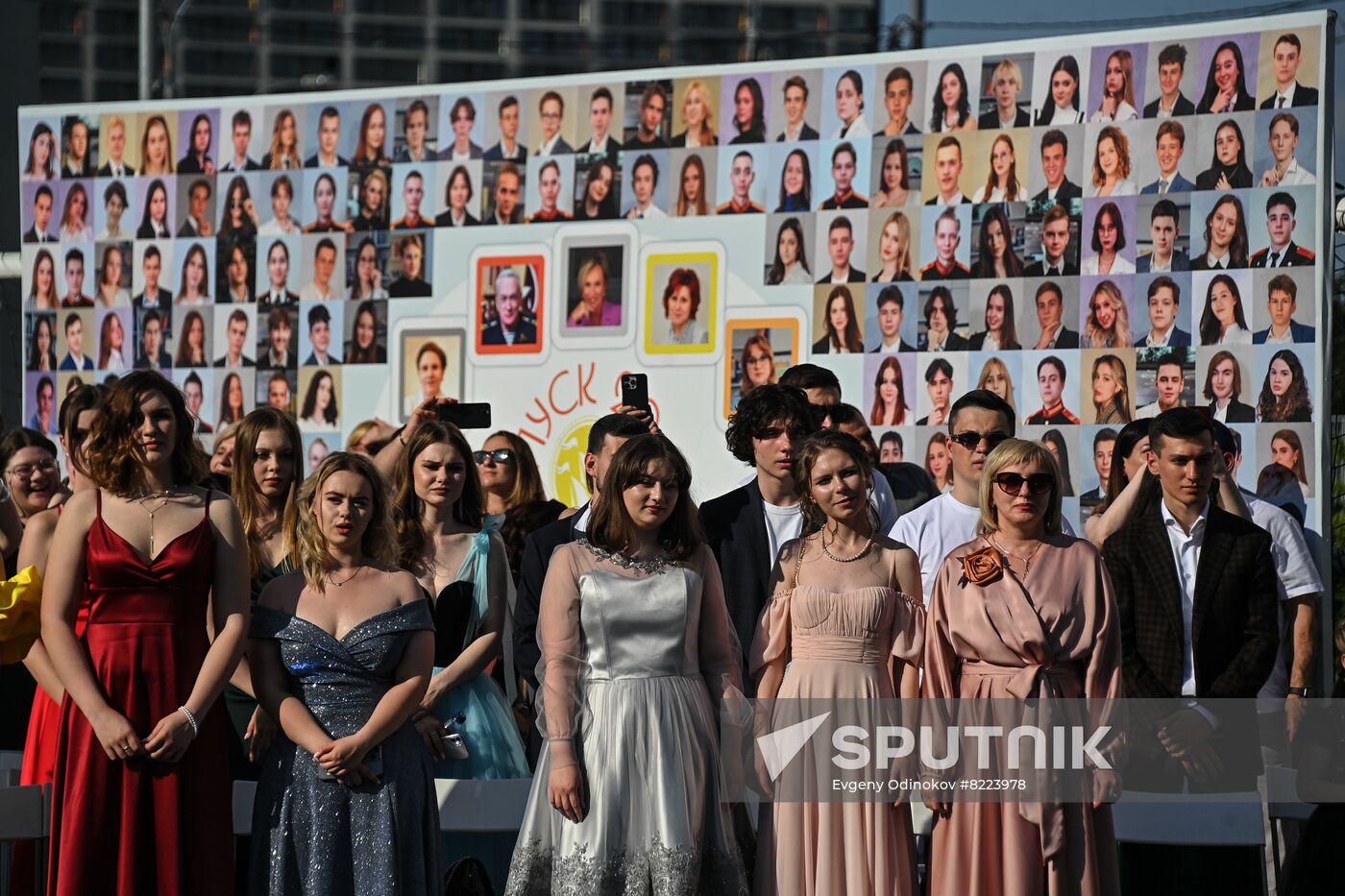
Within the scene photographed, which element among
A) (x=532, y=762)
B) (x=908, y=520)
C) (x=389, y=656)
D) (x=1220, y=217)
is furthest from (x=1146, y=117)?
(x=389, y=656)

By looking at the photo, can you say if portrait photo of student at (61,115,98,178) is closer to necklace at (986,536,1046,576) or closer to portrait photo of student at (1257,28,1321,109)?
portrait photo of student at (1257,28,1321,109)

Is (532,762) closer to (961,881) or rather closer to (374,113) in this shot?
(961,881)

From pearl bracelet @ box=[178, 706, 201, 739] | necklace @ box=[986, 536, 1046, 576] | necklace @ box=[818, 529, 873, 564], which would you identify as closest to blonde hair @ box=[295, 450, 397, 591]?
pearl bracelet @ box=[178, 706, 201, 739]

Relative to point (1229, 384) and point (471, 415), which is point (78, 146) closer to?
point (471, 415)

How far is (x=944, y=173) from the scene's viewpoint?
7.85 meters

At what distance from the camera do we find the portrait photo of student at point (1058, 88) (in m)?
7.61

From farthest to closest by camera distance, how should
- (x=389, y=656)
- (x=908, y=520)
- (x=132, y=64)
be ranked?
(x=132, y=64)
(x=908, y=520)
(x=389, y=656)

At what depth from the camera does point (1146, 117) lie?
748cm

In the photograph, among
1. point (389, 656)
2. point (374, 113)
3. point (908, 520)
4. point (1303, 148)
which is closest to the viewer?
point (389, 656)

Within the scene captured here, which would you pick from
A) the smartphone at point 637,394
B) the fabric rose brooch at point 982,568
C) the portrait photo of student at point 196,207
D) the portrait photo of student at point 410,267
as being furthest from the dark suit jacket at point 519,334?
the fabric rose brooch at point 982,568

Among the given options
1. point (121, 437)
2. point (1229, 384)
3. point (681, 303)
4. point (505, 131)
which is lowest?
point (121, 437)

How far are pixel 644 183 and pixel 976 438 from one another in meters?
3.00

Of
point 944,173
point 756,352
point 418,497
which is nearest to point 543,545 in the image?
point 418,497

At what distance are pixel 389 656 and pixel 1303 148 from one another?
15.0 ft
